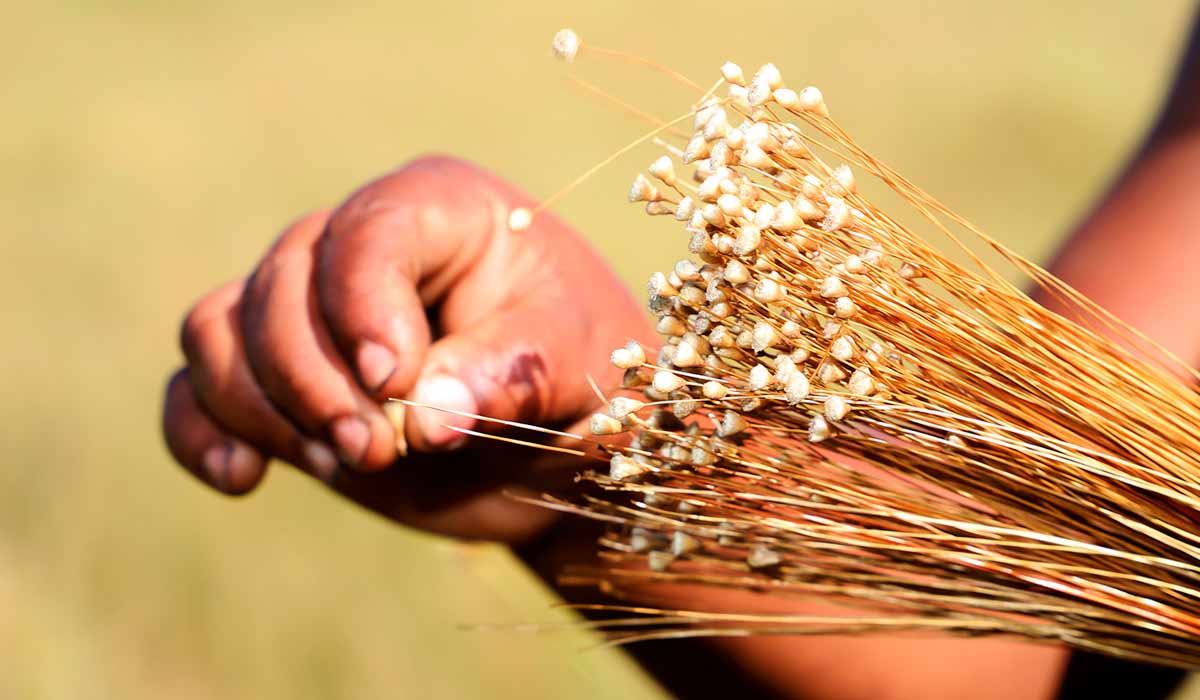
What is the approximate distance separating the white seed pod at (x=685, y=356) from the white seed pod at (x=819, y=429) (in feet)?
→ 0.15

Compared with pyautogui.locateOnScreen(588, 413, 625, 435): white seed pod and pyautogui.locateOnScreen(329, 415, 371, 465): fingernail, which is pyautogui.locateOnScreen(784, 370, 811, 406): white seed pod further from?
pyautogui.locateOnScreen(329, 415, 371, 465): fingernail

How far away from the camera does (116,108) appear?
213 centimetres

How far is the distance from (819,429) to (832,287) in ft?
A: 0.17

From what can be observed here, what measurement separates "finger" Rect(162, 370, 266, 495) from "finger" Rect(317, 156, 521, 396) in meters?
0.13

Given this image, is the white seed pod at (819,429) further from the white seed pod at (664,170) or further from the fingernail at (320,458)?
the fingernail at (320,458)

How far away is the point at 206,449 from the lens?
667 millimetres

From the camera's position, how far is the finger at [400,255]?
526 millimetres

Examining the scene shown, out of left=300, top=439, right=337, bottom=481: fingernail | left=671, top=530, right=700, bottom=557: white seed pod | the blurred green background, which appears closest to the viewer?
left=671, top=530, right=700, bottom=557: white seed pod

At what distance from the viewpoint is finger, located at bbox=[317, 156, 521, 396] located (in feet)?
1.73

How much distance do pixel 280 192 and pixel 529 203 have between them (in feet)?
4.81

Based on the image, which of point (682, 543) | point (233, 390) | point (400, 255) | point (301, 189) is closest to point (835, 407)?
point (682, 543)

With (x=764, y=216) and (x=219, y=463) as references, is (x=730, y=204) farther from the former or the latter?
(x=219, y=463)

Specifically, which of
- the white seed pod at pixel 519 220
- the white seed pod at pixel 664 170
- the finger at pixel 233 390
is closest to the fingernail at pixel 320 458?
the finger at pixel 233 390

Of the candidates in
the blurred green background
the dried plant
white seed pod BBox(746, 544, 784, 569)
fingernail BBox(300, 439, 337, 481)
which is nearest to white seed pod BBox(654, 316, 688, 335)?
the dried plant
